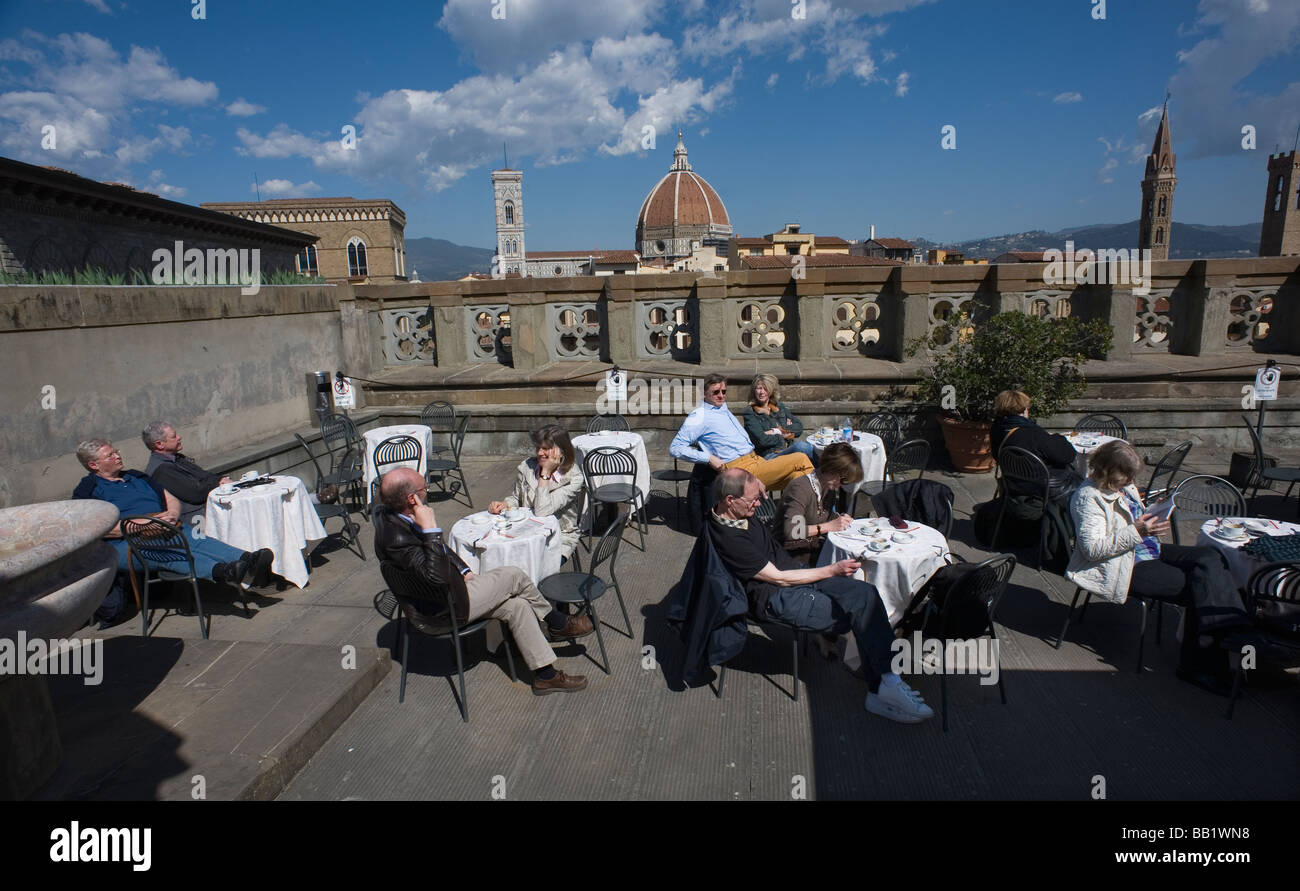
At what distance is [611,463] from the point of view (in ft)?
21.2

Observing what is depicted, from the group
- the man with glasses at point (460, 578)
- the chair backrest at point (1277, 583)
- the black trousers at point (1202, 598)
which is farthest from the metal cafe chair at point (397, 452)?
the chair backrest at point (1277, 583)

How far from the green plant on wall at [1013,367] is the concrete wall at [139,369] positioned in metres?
7.57

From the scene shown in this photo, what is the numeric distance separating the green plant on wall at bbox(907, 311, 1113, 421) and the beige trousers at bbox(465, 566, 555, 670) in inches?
216

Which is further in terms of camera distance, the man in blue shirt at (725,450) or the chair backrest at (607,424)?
the chair backrest at (607,424)

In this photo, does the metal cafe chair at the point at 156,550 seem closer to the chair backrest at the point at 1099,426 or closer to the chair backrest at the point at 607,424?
the chair backrest at the point at 607,424

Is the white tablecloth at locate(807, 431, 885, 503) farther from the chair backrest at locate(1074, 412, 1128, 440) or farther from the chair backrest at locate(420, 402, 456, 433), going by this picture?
the chair backrest at locate(420, 402, 456, 433)

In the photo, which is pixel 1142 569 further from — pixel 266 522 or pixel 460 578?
pixel 266 522

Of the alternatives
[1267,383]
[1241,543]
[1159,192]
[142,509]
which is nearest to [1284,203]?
[1159,192]

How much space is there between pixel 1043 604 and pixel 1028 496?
951 mm

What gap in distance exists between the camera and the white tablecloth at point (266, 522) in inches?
208

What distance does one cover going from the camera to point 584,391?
9094 millimetres
